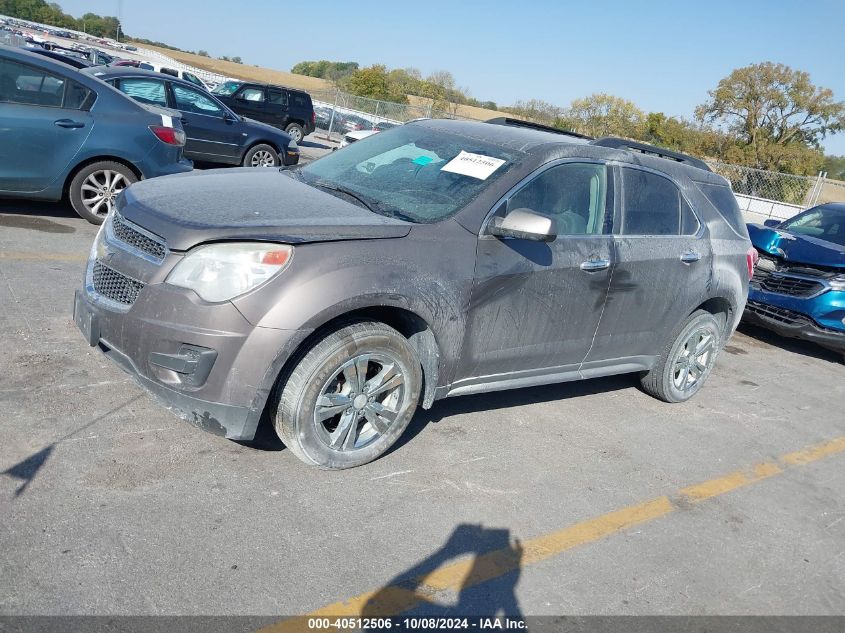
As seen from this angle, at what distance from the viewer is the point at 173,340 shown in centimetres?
344

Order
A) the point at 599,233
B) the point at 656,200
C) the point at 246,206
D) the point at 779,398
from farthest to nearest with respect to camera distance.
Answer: the point at 779,398
the point at 656,200
the point at 599,233
the point at 246,206

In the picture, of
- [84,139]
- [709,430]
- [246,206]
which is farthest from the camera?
[84,139]

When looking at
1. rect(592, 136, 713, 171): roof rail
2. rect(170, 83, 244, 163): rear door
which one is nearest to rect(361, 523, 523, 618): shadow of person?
rect(592, 136, 713, 171): roof rail

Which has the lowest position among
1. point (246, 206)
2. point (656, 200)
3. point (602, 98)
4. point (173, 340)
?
point (173, 340)

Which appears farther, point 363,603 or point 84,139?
point 84,139

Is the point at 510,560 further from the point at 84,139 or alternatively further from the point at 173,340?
the point at 84,139

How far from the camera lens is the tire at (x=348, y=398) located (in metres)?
3.61

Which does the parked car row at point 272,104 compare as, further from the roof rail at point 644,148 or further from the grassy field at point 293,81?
the roof rail at point 644,148

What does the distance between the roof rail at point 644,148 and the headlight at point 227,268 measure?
8.34 feet

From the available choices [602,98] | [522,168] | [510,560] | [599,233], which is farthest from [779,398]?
[602,98]

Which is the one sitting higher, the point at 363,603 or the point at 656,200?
the point at 656,200

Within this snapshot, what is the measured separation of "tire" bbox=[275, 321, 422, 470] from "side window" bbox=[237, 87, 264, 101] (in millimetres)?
19318

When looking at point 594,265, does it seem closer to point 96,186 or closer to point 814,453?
point 814,453

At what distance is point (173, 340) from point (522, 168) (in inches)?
87.0
